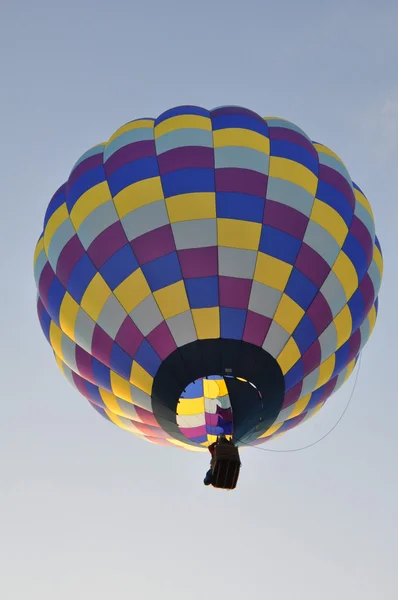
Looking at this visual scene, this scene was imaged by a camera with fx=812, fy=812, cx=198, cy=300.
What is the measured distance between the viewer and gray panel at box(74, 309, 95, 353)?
8.37m

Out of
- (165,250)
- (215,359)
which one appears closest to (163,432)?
(215,359)

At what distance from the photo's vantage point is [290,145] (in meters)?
8.80

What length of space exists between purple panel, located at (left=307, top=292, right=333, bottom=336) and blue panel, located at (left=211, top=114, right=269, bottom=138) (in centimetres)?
195

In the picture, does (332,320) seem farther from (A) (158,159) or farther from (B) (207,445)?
(A) (158,159)

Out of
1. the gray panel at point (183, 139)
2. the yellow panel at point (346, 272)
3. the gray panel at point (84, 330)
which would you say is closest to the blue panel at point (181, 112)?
the gray panel at point (183, 139)

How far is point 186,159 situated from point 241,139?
26.5 inches

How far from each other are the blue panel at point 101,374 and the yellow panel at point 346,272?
261cm

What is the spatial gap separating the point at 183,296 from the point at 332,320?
5.38 ft

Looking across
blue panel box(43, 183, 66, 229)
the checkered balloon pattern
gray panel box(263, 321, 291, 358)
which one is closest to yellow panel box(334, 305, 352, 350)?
the checkered balloon pattern

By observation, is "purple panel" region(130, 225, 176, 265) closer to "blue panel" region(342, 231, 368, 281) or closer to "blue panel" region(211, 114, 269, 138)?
"blue panel" region(211, 114, 269, 138)

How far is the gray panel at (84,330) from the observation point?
27.5ft

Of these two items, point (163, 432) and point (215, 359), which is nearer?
point (215, 359)

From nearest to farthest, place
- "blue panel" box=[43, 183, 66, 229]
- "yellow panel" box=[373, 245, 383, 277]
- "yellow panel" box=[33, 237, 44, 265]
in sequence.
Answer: "blue panel" box=[43, 183, 66, 229]
"yellow panel" box=[373, 245, 383, 277]
"yellow panel" box=[33, 237, 44, 265]

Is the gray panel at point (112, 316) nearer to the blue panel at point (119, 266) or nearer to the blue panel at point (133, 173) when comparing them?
the blue panel at point (119, 266)
